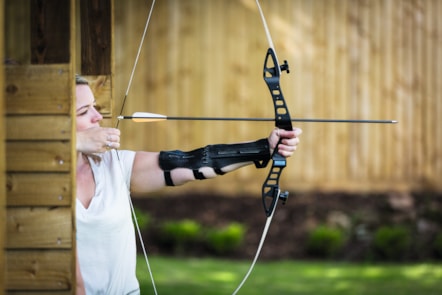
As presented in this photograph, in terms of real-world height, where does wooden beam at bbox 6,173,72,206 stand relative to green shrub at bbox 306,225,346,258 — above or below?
above

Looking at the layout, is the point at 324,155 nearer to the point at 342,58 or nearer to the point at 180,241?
Answer: the point at 342,58

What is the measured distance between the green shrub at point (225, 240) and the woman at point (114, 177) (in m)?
3.70

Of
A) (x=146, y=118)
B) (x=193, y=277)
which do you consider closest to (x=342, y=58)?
(x=193, y=277)

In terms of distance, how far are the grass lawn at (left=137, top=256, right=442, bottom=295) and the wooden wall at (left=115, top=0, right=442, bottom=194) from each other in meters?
1.30

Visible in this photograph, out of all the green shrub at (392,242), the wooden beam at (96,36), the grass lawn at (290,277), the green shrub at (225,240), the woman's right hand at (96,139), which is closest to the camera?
the woman's right hand at (96,139)

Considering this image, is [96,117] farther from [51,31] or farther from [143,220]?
[143,220]

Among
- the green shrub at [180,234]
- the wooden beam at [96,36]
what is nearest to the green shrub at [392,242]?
the green shrub at [180,234]

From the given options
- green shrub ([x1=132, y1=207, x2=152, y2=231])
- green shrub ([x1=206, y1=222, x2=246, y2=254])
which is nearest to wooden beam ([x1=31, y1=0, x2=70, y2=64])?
green shrub ([x1=206, y1=222, x2=246, y2=254])

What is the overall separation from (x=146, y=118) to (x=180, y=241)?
3.93 metres

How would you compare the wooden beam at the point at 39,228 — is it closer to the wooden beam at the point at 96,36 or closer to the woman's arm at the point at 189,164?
the woman's arm at the point at 189,164

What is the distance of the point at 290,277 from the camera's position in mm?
5977

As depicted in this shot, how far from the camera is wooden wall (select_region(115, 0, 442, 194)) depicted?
7695 mm

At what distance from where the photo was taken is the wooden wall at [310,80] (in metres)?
7.70

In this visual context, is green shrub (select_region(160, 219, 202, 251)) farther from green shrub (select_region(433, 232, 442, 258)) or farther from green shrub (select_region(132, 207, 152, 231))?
green shrub (select_region(433, 232, 442, 258))
